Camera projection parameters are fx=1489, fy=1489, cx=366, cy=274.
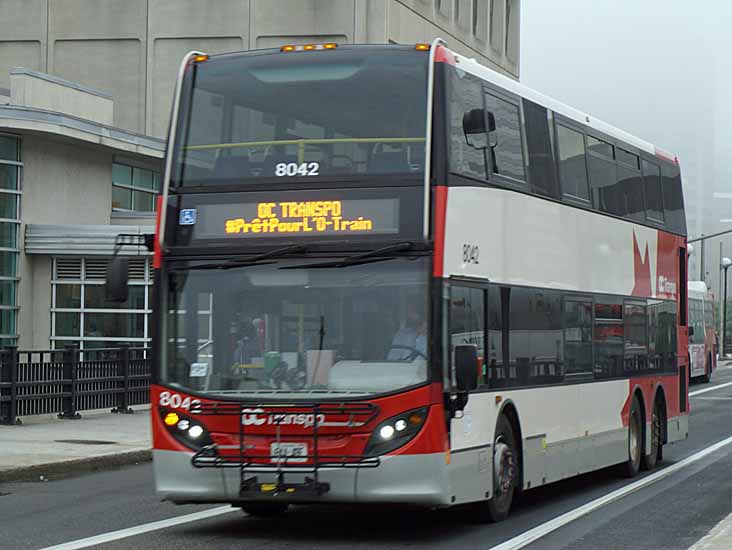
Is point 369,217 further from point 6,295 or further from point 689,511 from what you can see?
point 6,295

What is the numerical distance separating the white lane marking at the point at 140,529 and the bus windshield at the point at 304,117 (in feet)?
9.81

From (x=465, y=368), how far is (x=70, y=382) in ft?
51.2

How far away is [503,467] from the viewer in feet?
43.8

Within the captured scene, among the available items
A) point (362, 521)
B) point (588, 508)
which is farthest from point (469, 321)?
point (588, 508)

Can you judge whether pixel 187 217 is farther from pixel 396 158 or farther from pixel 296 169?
pixel 396 158

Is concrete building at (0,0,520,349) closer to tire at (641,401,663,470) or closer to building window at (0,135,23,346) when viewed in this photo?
building window at (0,135,23,346)

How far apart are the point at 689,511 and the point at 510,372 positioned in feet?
8.08

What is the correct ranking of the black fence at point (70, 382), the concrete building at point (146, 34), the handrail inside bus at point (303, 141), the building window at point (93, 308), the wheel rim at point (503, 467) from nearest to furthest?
the handrail inside bus at point (303, 141) → the wheel rim at point (503, 467) → the black fence at point (70, 382) → the building window at point (93, 308) → the concrete building at point (146, 34)

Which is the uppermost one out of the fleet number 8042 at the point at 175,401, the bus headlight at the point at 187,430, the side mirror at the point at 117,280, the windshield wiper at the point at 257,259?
the windshield wiper at the point at 257,259

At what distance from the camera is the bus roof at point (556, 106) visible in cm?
1320

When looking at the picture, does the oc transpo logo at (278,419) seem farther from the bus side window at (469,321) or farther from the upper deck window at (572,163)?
the upper deck window at (572,163)

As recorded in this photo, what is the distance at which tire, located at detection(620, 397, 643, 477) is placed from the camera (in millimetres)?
18484

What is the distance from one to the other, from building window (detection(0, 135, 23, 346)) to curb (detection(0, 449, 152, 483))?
1590 centimetres

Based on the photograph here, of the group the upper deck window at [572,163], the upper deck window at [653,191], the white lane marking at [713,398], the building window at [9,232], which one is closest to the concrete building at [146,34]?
the white lane marking at [713,398]
